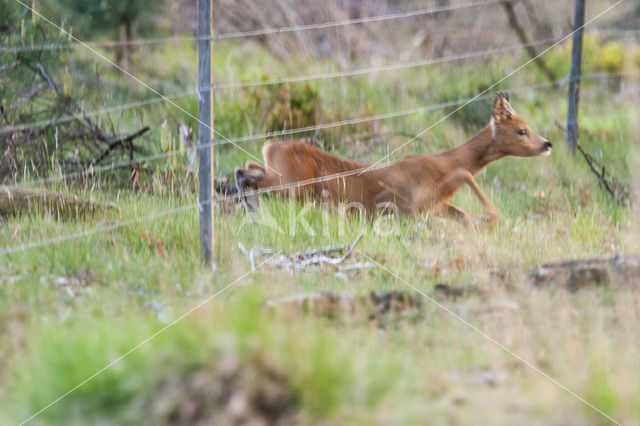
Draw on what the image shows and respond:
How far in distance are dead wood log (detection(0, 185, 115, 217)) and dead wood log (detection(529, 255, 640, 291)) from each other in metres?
2.19

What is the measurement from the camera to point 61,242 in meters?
3.97

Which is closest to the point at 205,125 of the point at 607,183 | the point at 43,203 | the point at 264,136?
the point at 264,136

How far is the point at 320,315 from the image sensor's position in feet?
10.8

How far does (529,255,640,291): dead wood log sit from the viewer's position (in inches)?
141

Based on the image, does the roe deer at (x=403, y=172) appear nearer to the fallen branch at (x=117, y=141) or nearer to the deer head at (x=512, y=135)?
the deer head at (x=512, y=135)

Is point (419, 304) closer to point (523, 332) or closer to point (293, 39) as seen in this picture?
point (523, 332)

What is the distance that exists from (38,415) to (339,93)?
2.95 m

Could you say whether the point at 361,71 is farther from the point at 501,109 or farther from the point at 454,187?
the point at 454,187

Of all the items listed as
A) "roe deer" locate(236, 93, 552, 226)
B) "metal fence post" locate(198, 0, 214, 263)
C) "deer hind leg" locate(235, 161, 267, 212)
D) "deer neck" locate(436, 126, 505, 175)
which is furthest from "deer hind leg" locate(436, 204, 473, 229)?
"metal fence post" locate(198, 0, 214, 263)

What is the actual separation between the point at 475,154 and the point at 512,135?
0.21m

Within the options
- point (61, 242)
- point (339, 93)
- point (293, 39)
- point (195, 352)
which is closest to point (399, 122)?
point (339, 93)

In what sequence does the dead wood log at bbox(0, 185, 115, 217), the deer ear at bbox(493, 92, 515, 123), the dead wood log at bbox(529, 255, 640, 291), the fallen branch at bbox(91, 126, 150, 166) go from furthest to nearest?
1. the fallen branch at bbox(91, 126, 150, 166)
2. the deer ear at bbox(493, 92, 515, 123)
3. the dead wood log at bbox(0, 185, 115, 217)
4. the dead wood log at bbox(529, 255, 640, 291)

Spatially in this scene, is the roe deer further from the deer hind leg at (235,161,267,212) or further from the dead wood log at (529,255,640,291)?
the dead wood log at (529,255,640,291)

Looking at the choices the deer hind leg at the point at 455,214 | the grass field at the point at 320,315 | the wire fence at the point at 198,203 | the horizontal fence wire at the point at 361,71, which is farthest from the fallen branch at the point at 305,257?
the horizontal fence wire at the point at 361,71
